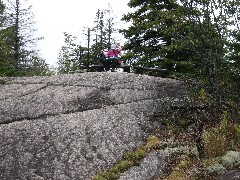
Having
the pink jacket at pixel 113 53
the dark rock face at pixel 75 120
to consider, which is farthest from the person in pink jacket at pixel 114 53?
the dark rock face at pixel 75 120

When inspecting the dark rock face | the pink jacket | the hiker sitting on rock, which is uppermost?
the pink jacket

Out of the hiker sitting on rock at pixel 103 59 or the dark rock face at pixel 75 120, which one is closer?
the dark rock face at pixel 75 120

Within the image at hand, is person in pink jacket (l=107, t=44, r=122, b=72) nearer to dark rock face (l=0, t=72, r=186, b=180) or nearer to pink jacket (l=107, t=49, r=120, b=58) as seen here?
pink jacket (l=107, t=49, r=120, b=58)

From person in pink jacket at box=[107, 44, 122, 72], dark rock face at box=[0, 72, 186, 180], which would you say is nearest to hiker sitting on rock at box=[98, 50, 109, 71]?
person in pink jacket at box=[107, 44, 122, 72]

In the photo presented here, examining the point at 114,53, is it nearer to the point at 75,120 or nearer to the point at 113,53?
the point at 113,53

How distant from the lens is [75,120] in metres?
12.4

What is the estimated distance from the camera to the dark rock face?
33.7 ft

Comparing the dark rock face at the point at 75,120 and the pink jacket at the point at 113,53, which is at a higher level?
the pink jacket at the point at 113,53

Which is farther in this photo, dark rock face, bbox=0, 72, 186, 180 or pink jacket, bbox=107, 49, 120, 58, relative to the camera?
pink jacket, bbox=107, 49, 120, 58

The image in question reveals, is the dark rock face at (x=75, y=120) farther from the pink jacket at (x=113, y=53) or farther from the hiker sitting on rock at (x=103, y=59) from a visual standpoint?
the hiker sitting on rock at (x=103, y=59)

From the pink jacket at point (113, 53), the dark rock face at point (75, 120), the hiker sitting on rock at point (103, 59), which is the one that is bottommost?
the dark rock face at point (75, 120)

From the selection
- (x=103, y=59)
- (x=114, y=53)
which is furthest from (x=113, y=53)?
(x=103, y=59)

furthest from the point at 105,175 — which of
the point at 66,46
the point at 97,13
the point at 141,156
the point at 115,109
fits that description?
the point at 66,46

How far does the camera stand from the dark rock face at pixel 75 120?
10273 mm
